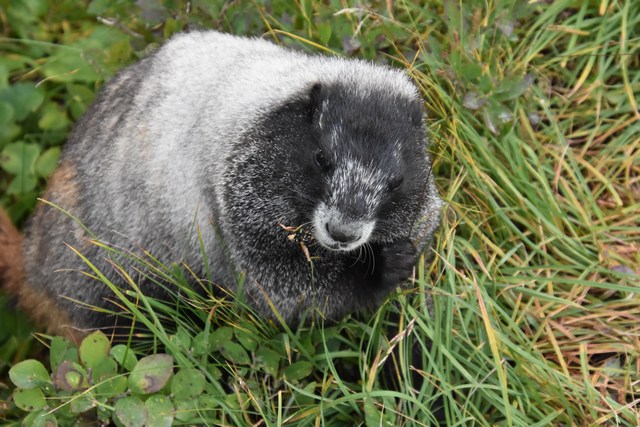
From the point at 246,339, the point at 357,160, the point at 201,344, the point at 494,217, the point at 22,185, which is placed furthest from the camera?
the point at 22,185

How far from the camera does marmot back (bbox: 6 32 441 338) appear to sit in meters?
2.81

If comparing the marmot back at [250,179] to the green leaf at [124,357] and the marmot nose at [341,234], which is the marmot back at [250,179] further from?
the green leaf at [124,357]

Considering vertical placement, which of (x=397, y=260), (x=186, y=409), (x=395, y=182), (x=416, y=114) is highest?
(x=416, y=114)

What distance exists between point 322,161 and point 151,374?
1088 mm

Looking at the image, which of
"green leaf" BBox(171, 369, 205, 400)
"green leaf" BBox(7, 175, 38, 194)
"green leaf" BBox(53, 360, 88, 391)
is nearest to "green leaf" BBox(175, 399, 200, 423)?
"green leaf" BBox(171, 369, 205, 400)

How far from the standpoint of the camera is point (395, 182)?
2826 mm

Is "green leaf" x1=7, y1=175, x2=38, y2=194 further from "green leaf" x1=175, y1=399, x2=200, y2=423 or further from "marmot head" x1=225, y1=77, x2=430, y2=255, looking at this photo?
"green leaf" x1=175, y1=399, x2=200, y2=423

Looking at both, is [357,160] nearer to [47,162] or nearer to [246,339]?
[246,339]

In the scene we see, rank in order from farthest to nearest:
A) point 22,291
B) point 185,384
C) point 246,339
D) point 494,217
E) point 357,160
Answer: point 494,217
point 22,291
point 246,339
point 185,384
point 357,160

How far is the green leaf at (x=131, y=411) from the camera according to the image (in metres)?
2.75

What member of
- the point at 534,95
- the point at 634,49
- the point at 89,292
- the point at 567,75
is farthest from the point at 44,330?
the point at 634,49

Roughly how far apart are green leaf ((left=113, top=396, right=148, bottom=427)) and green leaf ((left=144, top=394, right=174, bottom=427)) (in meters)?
0.03

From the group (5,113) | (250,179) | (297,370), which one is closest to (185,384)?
(297,370)

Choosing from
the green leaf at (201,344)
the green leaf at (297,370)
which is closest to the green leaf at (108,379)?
the green leaf at (201,344)
